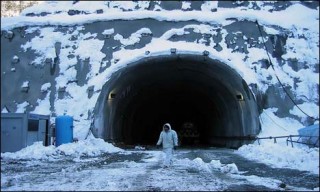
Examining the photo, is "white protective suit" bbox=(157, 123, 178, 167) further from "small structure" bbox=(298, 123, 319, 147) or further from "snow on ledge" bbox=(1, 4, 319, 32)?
"snow on ledge" bbox=(1, 4, 319, 32)

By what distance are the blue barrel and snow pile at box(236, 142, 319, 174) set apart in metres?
8.04

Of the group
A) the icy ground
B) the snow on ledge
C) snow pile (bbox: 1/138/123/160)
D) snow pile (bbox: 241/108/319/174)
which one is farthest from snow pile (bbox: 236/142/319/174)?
the snow on ledge

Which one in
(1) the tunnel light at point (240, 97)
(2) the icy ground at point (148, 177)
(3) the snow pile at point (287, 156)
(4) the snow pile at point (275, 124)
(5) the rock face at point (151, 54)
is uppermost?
(5) the rock face at point (151, 54)

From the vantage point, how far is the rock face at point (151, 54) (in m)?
20.5

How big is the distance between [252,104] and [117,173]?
11.4m

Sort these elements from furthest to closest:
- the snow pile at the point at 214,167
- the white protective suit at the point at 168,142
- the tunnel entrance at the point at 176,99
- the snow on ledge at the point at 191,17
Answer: the snow on ledge at the point at 191,17 < the tunnel entrance at the point at 176,99 < the white protective suit at the point at 168,142 < the snow pile at the point at 214,167

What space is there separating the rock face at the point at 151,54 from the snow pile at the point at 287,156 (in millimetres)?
3372

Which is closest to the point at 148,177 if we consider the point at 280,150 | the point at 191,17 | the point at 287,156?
the point at 287,156

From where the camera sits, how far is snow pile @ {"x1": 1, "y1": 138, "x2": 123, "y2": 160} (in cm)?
1488

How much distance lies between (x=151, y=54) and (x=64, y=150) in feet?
22.1

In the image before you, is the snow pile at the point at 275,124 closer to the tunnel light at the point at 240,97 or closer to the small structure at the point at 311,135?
the tunnel light at the point at 240,97

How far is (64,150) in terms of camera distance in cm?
1655

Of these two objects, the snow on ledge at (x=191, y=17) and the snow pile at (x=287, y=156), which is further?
the snow on ledge at (x=191, y=17)

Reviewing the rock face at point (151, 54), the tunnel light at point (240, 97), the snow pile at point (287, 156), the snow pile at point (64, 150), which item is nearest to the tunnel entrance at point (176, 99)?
the tunnel light at point (240, 97)
